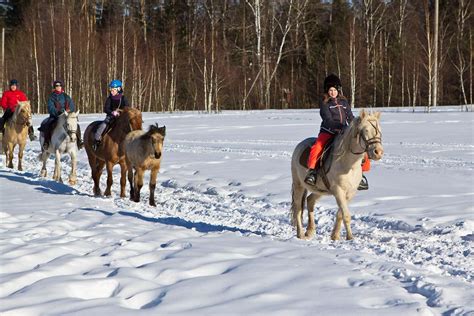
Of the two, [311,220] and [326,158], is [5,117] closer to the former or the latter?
[311,220]

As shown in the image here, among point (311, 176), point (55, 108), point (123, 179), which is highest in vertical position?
point (55, 108)

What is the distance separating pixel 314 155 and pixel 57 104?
8.75m

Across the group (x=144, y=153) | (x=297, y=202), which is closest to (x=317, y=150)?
(x=297, y=202)

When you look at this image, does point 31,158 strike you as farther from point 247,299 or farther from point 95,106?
point 95,106

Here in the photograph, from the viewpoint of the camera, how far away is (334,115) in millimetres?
7812

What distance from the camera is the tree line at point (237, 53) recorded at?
42.0m

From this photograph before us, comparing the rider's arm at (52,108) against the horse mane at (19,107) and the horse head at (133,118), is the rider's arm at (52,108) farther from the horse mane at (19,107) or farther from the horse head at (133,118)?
the horse head at (133,118)

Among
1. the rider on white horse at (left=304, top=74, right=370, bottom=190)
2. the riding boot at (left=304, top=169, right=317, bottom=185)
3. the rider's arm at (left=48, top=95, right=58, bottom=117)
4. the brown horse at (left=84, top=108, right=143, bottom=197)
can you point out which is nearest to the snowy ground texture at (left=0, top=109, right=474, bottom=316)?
the brown horse at (left=84, top=108, right=143, bottom=197)

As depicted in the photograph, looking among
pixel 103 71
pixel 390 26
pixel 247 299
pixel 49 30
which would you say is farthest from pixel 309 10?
pixel 247 299

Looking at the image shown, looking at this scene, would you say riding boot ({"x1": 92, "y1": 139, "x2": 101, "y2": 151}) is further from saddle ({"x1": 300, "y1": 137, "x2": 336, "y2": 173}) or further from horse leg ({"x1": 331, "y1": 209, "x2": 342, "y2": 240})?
horse leg ({"x1": 331, "y1": 209, "x2": 342, "y2": 240})

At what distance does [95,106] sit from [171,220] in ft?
119

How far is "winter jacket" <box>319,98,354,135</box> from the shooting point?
7766 millimetres

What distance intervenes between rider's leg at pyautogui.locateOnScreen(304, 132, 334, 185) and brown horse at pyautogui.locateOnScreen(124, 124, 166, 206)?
3.24m

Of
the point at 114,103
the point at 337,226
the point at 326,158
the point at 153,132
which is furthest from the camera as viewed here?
the point at 114,103
